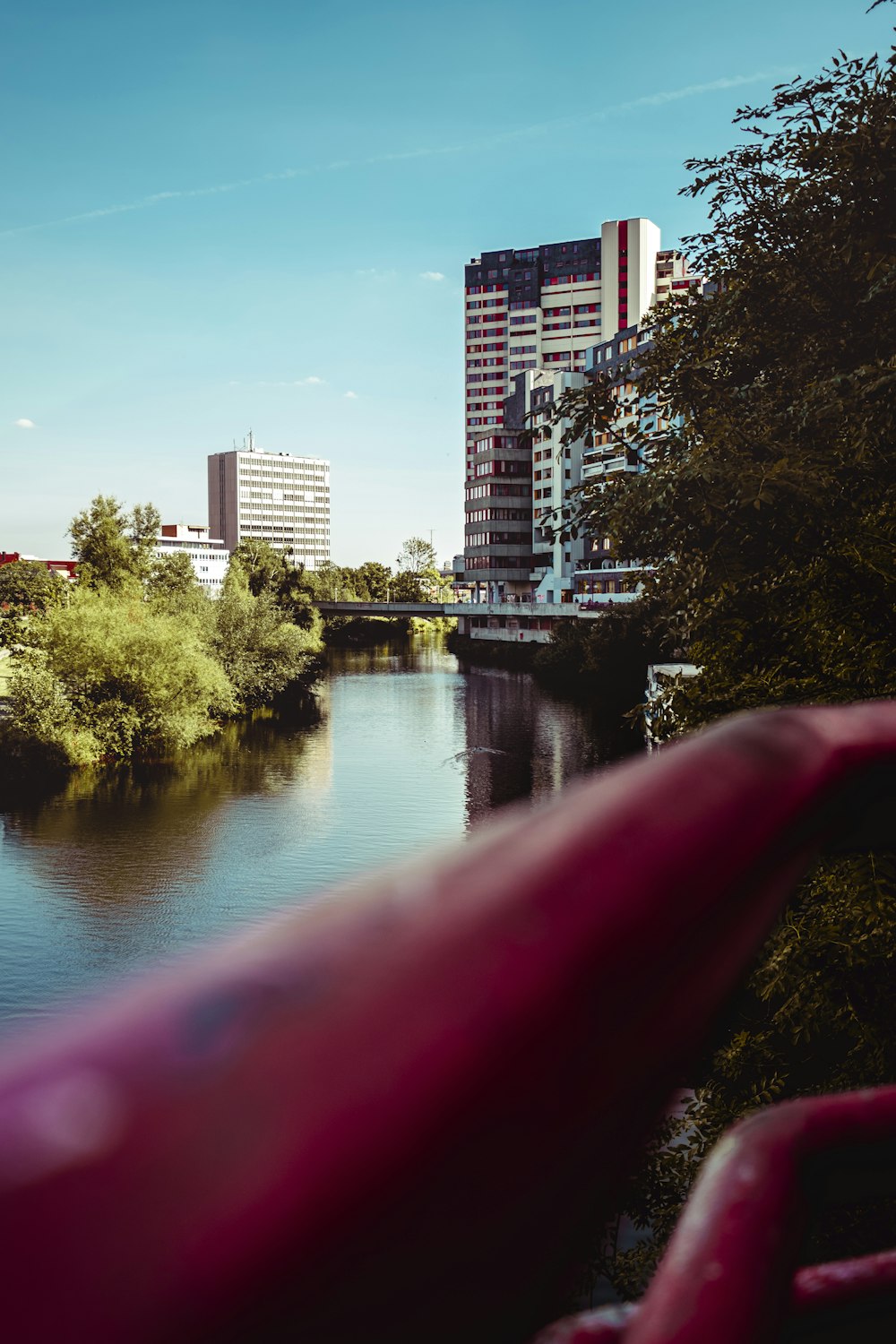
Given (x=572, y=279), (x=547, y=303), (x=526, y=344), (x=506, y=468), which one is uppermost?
(x=572, y=279)

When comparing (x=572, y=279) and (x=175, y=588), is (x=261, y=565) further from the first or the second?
(x=572, y=279)

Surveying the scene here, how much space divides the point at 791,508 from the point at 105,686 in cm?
3422

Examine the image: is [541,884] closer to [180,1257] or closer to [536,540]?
[180,1257]

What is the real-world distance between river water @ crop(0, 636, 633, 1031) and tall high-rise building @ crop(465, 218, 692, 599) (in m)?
49.5

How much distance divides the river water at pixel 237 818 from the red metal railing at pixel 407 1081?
14.1 m

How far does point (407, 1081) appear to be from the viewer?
1.03ft

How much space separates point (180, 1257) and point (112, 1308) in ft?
0.06

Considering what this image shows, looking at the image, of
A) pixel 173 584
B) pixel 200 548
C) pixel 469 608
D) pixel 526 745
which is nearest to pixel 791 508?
pixel 526 745

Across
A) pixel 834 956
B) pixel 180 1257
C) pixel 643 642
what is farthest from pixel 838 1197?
pixel 643 642

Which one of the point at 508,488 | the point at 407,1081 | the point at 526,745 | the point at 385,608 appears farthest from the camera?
the point at 385,608

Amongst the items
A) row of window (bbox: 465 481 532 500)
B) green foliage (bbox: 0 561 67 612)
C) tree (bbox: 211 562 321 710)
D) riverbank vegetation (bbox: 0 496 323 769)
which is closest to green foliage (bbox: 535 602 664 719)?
tree (bbox: 211 562 321 710)

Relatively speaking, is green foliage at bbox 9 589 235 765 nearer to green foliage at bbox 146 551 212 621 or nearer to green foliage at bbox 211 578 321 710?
green foliage at bbox 211 578 321 710

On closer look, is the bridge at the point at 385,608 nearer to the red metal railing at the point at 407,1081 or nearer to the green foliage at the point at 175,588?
the green foliage at the point at 175,588

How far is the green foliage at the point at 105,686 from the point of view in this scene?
132 feet
